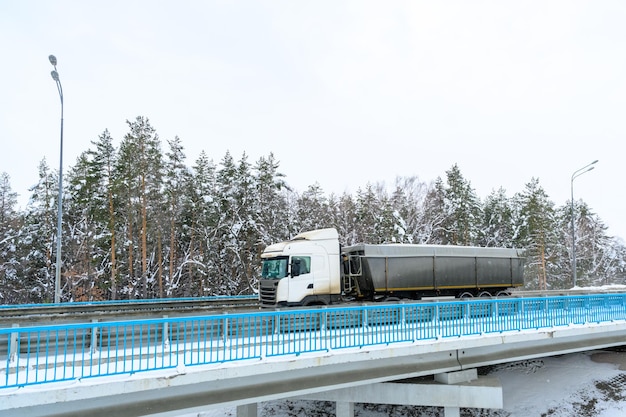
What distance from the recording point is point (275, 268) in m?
15.2

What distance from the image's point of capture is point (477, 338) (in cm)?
1186

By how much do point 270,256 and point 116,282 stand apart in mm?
21659

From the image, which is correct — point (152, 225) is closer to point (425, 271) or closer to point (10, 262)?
point (10, 262)

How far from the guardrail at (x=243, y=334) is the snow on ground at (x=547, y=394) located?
308cm

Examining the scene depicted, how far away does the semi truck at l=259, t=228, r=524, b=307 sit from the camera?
15.0 metres

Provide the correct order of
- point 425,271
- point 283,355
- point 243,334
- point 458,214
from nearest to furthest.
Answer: point 243,334 → point 283,355 → point 425,271 → point 458,214

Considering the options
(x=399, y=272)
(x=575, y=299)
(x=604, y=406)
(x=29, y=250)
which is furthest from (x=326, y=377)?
(x=29, y=250)

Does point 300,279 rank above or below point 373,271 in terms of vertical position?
below

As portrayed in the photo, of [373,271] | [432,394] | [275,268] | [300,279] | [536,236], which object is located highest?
[536,236]

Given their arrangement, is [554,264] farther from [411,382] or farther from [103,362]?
[103,362]

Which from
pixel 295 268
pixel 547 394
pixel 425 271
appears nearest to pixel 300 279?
pixel 295 268

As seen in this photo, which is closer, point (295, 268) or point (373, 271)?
point (295, 268)

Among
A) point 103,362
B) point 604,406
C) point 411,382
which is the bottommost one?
point 604,406

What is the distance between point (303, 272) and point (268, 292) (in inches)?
59.7
